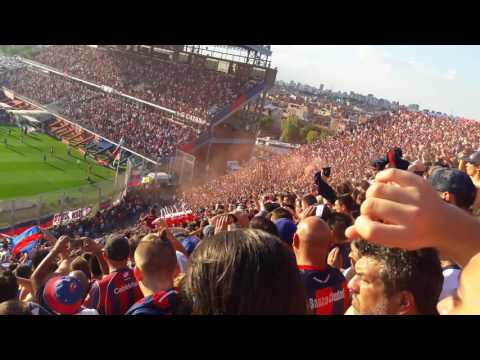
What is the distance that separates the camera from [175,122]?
30.0m

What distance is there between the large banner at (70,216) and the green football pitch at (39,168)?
1257mm

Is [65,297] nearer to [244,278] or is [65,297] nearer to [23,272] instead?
[244,278]

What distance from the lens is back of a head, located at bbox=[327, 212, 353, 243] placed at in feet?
12.1

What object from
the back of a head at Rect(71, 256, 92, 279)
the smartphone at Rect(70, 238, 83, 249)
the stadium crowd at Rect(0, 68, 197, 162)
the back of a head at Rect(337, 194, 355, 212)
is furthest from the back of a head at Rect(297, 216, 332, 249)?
the stadium crowd at Rect(0, 68, 197, 162)

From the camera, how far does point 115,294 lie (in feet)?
9.64

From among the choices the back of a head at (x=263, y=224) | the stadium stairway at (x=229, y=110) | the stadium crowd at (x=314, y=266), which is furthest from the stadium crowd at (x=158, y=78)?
the back of a head at (x=263, y=224)

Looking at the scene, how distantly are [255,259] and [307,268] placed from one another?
1468mm

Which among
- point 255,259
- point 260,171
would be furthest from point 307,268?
point 260,171

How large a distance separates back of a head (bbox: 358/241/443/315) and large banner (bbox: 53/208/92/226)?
16.8 m

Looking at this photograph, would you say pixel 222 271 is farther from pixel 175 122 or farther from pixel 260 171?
pixel 175 122

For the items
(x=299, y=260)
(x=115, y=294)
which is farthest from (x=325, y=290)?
(x=115, y=294)

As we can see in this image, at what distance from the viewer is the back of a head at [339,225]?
3.70 metres

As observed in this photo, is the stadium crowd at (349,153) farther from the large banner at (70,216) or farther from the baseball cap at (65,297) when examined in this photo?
the baseball cap at (65,297)
